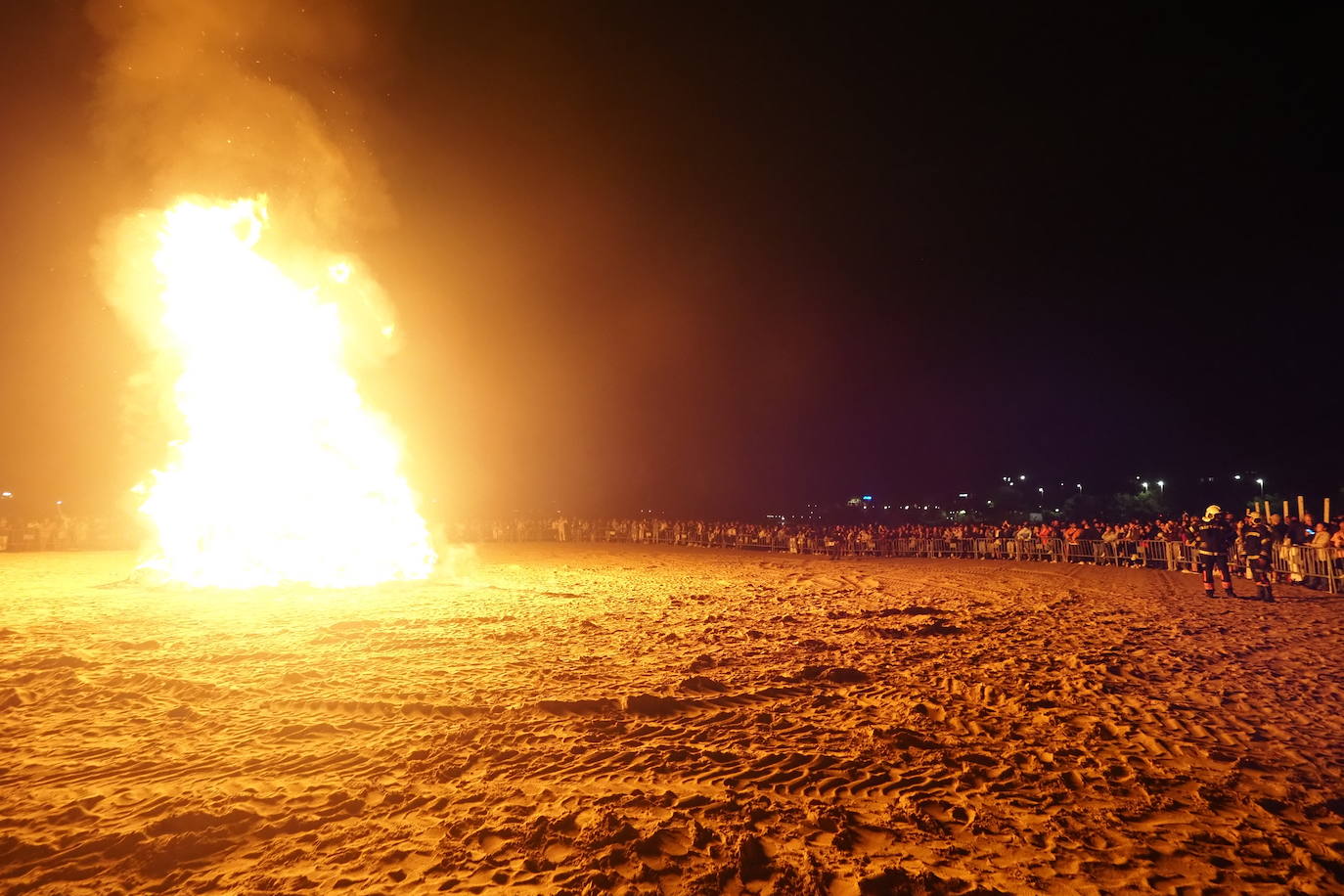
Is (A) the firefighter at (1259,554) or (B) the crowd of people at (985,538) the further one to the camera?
(B) the crowd of people at (985,538)

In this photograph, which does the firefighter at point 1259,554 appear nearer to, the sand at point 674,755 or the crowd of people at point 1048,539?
the crowd of people at point 1048,539

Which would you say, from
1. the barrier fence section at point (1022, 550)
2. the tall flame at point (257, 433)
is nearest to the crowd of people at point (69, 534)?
the tall flame at point (257, 433)

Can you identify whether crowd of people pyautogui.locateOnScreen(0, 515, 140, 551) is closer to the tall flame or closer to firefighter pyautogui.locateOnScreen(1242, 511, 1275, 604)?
the tall flame

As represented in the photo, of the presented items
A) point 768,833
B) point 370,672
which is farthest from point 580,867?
point 370,672

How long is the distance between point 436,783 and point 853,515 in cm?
5216

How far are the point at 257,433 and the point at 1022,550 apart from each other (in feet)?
85.2

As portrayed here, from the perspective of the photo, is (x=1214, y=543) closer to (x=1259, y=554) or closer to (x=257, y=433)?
(x=1259, y=554)

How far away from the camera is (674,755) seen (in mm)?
6137

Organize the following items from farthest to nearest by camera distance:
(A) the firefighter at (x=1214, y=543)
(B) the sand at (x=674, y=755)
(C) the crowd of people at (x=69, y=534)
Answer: (C) the crowd of people at (x=69, y=534), (A) the firefighter at (x=1214, y=543), (B) the sand at (x=674, y=755)

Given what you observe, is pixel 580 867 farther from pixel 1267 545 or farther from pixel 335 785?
pixel 1267 545

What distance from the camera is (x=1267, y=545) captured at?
14.8m

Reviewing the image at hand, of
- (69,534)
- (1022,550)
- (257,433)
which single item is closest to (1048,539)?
(1022,550)

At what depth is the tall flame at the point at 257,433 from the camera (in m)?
17.4

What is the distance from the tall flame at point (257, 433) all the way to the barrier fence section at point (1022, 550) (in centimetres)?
1784
